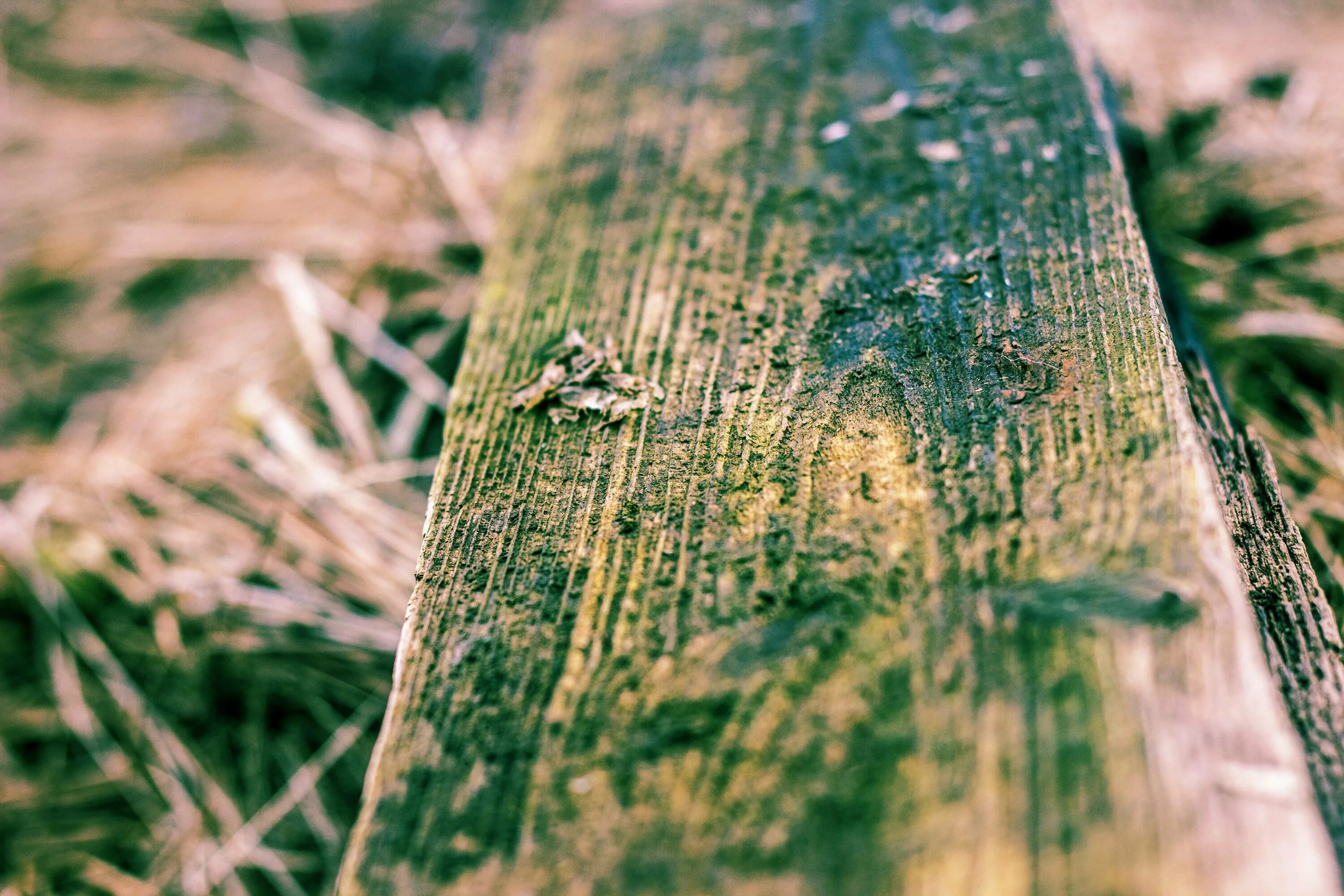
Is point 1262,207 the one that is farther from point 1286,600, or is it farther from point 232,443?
point 232,443

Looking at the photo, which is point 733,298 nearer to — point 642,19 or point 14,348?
point 642,19

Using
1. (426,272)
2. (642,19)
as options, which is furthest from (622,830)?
(426,272)

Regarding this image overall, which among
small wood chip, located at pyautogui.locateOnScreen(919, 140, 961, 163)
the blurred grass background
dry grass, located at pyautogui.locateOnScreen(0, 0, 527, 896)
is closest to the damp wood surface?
small wood chip, located at pyautogui.locateOnScreen(919, 140, 961, 163)

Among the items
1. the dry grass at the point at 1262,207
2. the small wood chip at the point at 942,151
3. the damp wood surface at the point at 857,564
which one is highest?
the dry grass at the point at 1262,207

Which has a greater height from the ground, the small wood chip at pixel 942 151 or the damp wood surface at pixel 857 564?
the small wood chip at pixel 942 151

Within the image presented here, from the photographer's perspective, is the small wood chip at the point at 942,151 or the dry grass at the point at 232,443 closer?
the small wood chip at the point at 942,151

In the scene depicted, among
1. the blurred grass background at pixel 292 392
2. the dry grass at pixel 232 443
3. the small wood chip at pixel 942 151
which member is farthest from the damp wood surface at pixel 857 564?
the dry grass at pixel 232 443

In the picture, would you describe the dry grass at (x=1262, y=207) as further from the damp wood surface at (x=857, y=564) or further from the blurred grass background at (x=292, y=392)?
the damp wood surface at (x=857, y=564)
